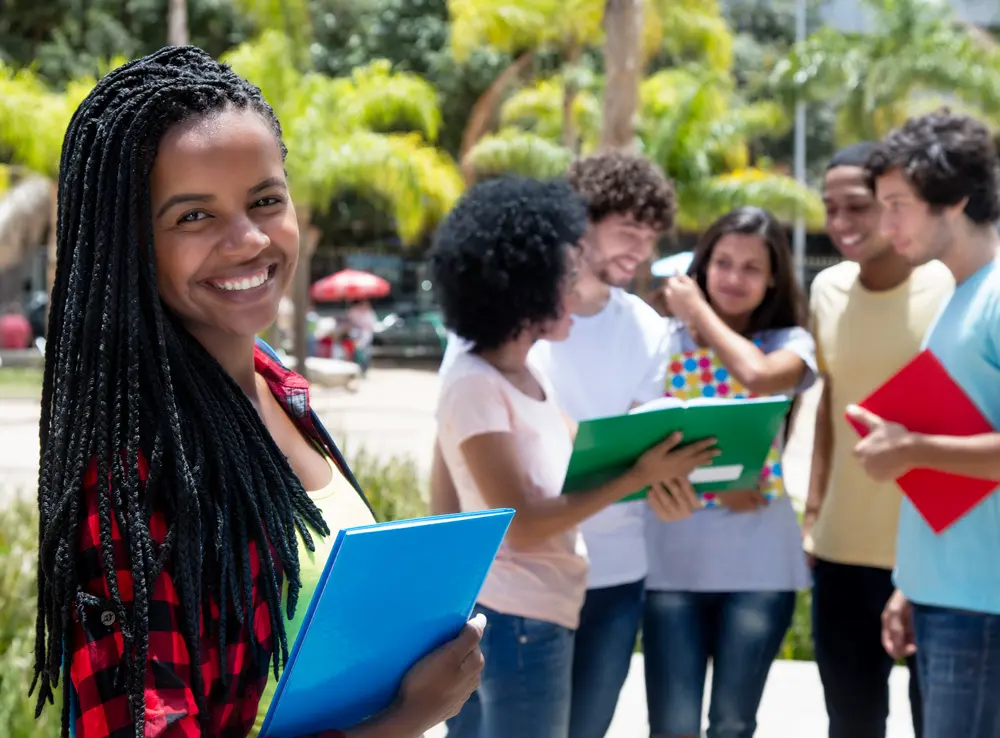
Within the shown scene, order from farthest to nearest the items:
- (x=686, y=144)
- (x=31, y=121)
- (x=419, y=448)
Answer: (x=686, y=144), (x=31, y=121), (x=419, y=448)

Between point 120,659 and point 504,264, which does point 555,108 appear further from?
point 120,659

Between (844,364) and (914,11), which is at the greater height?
(914,11)

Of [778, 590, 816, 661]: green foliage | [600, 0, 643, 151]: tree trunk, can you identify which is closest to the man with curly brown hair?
[778, 590, 816, 661]: green foliage

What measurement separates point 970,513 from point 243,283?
1.97 metres

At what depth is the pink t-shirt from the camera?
275 cm

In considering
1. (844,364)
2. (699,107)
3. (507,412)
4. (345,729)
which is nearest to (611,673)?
(507,412)

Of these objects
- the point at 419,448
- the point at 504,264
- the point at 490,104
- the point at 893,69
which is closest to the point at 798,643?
the point at 504,264

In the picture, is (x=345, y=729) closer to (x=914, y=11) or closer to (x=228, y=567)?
(x=228, y=567)

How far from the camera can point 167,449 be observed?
4.68ft

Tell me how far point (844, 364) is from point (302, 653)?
2.56 metres

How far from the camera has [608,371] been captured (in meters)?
3.34

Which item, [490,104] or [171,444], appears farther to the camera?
[490,104]

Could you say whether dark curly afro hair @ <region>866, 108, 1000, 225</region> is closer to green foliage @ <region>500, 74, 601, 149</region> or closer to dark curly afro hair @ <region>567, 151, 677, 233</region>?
dark curly afro hair @ <region>567, 151, 677, 233</region>

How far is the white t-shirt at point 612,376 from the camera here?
323 cm
